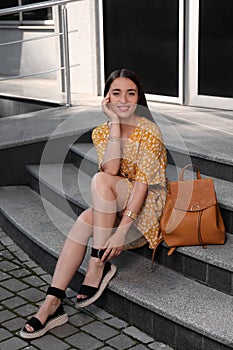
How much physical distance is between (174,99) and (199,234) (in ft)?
10.3

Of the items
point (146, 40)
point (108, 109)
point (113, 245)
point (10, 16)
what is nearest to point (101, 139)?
point (108, 109)

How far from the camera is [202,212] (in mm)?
3303

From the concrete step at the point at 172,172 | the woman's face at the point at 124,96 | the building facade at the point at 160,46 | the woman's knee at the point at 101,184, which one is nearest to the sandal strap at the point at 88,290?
the woman's knee at the point at 101,184

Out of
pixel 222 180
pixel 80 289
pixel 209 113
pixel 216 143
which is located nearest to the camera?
pixel 80 289

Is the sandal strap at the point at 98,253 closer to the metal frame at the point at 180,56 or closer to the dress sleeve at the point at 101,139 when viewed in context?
the dress sleeve at the point at 101,139

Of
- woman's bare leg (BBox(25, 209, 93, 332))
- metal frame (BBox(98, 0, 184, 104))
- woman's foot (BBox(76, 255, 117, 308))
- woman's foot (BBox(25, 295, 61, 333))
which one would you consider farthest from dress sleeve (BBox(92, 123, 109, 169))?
metal frame (BBox(98, 0, 184, 104))

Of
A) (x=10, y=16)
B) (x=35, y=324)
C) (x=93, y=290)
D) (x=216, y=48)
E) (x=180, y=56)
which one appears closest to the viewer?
(x=35, y=324)

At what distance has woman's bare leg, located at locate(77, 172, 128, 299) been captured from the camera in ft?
11.1

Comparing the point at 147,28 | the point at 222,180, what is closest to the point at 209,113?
the point at 147,28

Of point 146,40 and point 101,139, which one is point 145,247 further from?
point 146,40

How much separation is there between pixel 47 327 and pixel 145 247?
711 mm

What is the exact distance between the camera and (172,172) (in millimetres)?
4441

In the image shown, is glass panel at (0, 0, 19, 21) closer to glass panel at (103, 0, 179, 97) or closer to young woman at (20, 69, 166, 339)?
glass panel at (103, 0, 179, 97)

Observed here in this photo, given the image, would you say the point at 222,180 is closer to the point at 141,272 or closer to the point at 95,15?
the point at 141,272
